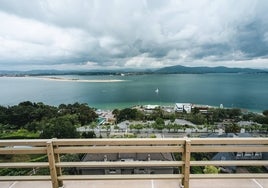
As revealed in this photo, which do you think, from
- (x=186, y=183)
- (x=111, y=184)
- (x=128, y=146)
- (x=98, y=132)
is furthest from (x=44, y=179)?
(x=98, y=132)

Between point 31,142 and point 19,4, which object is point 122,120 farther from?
point 31,142

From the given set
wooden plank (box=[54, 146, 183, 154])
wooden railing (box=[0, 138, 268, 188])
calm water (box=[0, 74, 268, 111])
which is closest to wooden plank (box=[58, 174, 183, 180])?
wooden railing (box=[0, 138, 268, 188])

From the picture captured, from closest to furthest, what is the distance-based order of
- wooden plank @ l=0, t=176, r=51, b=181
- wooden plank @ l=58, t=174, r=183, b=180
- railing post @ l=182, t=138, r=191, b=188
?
railing post @ l=182, t=138, r=191, b=188, wooden plank @ l=58, t=174, r=183, b=180, wooden plank @ l=0, t=176, r=51, b=181

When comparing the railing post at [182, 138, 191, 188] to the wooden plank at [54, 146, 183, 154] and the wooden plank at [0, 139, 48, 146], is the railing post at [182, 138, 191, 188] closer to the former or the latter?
the wooden plank at [54, 146, 183, 154]

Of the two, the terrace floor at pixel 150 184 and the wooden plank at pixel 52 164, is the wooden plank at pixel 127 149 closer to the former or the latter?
the wooden plank at pixel 52 164

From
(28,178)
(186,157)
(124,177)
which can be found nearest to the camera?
(186,157)

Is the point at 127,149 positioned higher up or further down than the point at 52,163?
higher up

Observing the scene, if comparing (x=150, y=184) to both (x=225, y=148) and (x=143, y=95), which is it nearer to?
(x=225, y=148)

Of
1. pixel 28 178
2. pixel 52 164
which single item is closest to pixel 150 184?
pixel 52 164

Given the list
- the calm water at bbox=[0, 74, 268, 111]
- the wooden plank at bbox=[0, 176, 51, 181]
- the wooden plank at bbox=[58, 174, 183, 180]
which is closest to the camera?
the wooden plank at bbox=[58, 174, 183, 180]

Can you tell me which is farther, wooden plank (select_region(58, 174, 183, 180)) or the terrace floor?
the terrace floor

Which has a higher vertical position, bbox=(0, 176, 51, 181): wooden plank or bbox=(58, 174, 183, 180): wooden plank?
bbox=(58, 174, 183, 180): wooden plank

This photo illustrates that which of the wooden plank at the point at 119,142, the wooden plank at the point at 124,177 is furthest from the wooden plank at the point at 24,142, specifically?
the wooden plank at the point at 124,177
